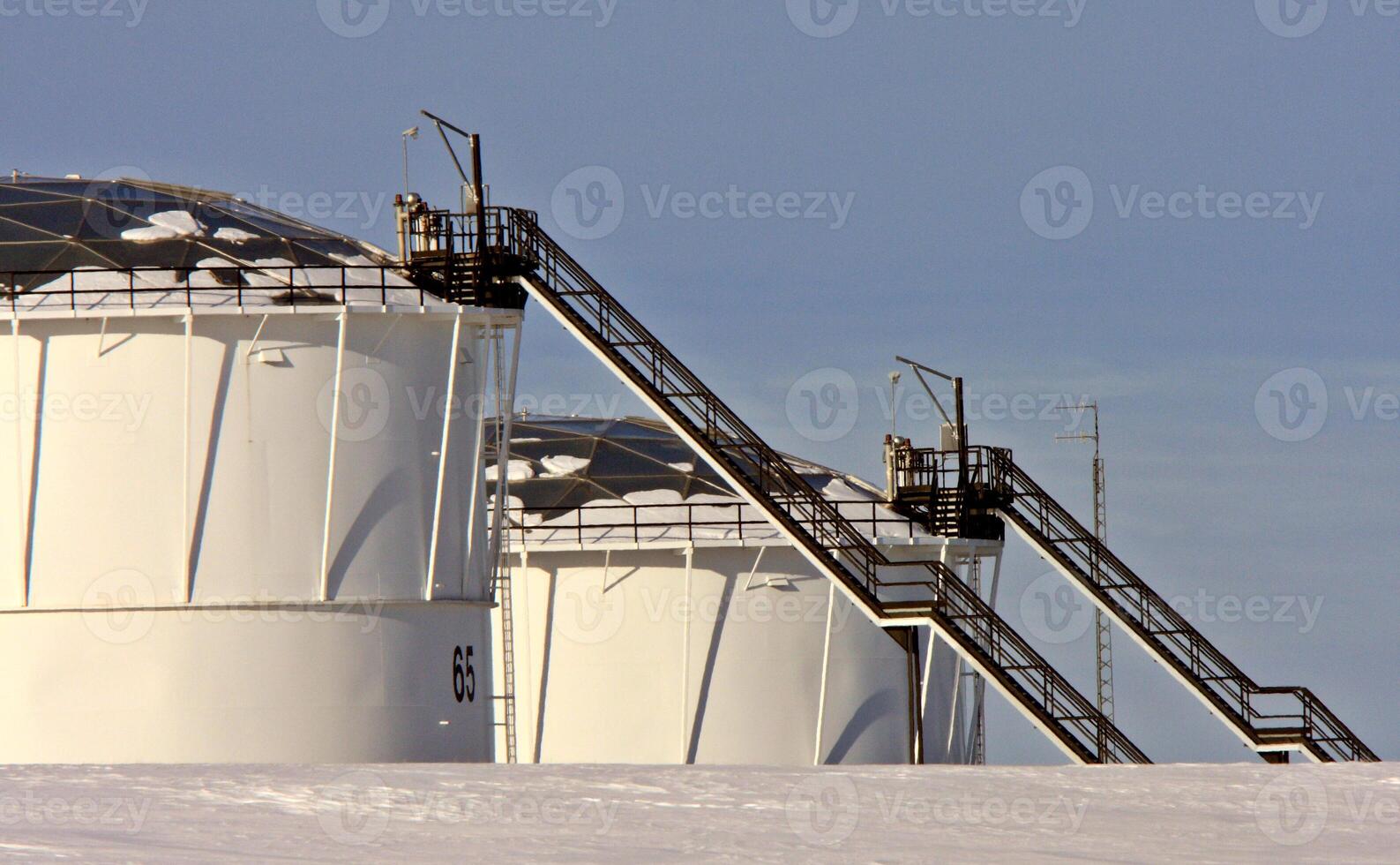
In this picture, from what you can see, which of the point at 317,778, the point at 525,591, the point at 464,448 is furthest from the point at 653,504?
the point at 317,778

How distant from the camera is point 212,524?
24547mm

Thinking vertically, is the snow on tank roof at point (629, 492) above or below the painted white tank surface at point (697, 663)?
above

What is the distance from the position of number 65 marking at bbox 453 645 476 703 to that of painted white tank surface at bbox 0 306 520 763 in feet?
2.37

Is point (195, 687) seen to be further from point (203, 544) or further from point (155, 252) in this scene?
point (155, 252)

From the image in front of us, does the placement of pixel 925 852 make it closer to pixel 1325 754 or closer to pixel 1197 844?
pixel 1197 844
